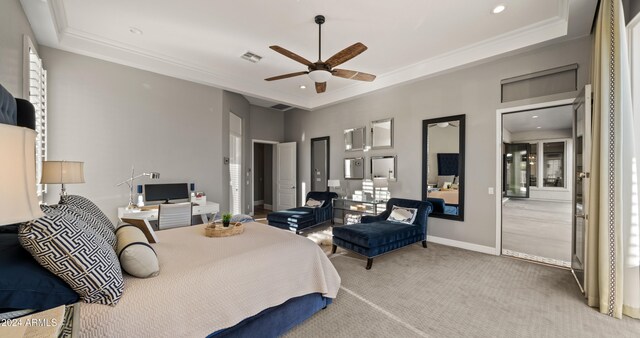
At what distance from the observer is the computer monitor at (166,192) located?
13.9 feet

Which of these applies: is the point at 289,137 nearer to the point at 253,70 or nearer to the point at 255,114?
the point at 255,114

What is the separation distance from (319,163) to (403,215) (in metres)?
3.09

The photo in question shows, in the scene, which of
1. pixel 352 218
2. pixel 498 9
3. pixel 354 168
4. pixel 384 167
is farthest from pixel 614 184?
pixel 354 168

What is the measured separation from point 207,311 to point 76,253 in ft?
2.49

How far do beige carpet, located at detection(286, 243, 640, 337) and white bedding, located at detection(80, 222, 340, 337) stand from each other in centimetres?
38

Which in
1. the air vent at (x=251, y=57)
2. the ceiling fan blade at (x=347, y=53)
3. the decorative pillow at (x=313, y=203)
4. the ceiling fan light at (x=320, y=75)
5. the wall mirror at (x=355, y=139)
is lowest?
the decorative pillow at (x=313, y=203)

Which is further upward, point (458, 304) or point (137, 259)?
point (137, 259)

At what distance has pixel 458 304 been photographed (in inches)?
101

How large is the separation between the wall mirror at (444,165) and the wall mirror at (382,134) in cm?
70

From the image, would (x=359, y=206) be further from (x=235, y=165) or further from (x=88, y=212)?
(x=88, y=212)

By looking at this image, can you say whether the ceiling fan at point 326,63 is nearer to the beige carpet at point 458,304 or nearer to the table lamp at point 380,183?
the table lamp at point 380,183

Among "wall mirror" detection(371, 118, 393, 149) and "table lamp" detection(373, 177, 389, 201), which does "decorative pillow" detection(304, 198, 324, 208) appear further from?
"wall mirror" detection(371, 118, 393, 149)

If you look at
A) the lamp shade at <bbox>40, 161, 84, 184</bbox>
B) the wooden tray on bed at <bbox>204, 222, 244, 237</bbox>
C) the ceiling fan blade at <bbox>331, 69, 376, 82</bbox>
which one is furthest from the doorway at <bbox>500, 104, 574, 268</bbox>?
the lamp shade at <bbox>40, 161, 84, 184</bbox>

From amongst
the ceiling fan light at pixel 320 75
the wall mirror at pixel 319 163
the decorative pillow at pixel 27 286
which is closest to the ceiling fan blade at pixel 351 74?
the ceiling fan light at pixel 320 75
